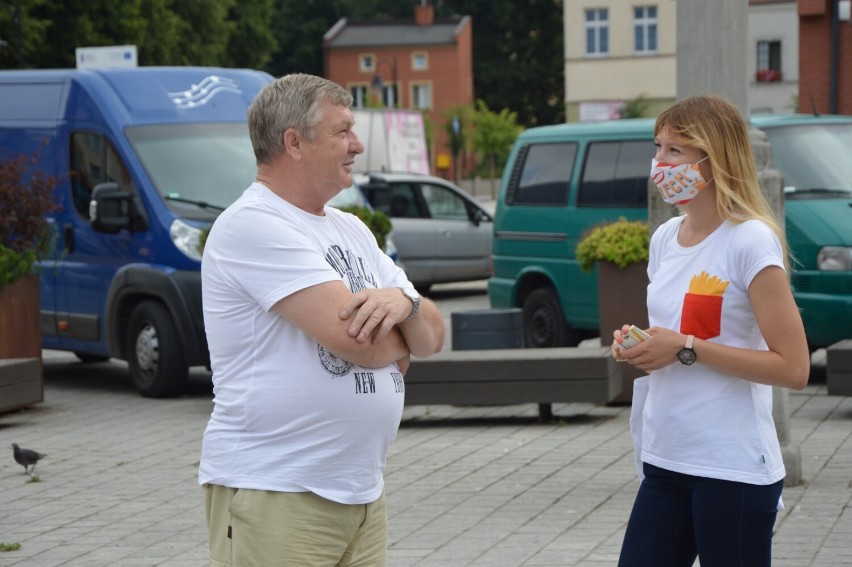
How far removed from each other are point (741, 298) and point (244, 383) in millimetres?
1314

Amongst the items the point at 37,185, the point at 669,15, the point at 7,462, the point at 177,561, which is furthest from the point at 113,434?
the point at 669,15

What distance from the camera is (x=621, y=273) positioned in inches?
411

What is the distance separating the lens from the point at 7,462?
9055 mm

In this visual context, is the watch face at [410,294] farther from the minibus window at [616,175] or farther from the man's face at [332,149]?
the minibus window at [616,175]

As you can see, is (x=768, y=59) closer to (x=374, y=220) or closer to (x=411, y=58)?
(x=411, y=58)

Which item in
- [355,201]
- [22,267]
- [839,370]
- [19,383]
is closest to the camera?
[839,370]

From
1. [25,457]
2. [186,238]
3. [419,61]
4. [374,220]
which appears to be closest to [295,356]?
[25,457]

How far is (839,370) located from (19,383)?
5.63 meters

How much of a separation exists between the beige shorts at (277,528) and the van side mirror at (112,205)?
8.51 m

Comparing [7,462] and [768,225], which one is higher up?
[768,225]

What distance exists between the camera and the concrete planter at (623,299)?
10375 millimetres

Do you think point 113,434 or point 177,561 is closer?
point 177,561

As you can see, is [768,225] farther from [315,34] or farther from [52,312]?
[315,34]

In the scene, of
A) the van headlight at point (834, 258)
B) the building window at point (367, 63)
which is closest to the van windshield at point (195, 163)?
the van headlight at point (834, 258)
